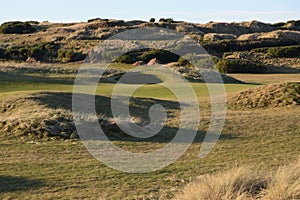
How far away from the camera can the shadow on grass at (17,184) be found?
818 cm

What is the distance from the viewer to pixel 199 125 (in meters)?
14.6

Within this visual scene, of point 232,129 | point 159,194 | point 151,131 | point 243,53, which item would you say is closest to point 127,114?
point 151,131

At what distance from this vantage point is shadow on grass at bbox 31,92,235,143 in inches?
515

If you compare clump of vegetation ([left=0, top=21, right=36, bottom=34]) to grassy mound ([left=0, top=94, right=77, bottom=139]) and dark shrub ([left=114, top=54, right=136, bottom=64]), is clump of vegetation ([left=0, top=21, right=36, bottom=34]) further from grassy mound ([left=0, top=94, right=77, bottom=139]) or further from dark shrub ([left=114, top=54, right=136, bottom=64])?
grassy mound ([left=0, top=94, right=77, bottom=139])

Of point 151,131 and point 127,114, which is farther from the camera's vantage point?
point 127,114

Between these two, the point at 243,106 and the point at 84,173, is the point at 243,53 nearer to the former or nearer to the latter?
the point at 243,106

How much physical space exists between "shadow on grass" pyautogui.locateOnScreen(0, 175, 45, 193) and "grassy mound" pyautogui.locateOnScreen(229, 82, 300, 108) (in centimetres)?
1108

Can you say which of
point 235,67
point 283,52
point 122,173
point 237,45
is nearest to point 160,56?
point 235,67

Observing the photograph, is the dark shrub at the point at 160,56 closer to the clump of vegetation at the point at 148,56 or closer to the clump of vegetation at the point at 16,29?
the clump of vegetation at the point at 148,56

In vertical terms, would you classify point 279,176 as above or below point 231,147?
above

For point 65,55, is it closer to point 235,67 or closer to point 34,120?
point 235,67

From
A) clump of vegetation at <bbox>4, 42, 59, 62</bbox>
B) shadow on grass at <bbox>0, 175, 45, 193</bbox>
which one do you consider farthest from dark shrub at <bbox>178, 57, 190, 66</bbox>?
shadow on grass at <bbox>0, 175, 45, 193</bbox>

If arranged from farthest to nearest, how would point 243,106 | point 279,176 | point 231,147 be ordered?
1. point 243,106
2. point 231,147
3. point 279,176

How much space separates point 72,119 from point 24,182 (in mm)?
5681
